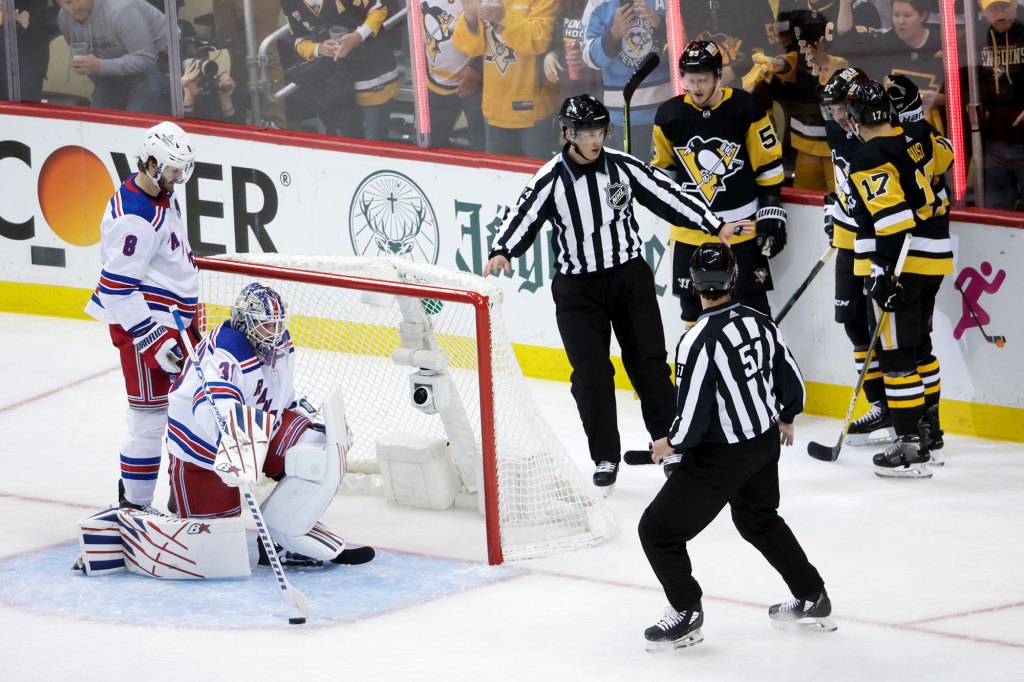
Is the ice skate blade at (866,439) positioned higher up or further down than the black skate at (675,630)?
higher up

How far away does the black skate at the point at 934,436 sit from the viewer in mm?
5781

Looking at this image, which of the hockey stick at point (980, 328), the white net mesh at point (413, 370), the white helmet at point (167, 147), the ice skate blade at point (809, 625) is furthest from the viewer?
the hockey stick at point (980, 328)

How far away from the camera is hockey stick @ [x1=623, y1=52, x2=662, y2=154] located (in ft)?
21.1

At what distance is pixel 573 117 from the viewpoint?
17.6ft

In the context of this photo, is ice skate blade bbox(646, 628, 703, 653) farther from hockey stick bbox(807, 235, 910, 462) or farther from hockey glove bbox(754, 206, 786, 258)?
hockey glove bbox(754, 206, 786, 258)

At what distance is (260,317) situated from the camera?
4746 mm

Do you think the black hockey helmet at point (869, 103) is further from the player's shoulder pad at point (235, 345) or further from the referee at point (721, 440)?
the player's shoulder pad at point (235, 345)

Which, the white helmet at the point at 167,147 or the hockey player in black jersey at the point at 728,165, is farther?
the hockey player in black jersey at the point at 728,165

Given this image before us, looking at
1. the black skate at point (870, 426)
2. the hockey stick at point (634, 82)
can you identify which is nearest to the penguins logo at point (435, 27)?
the hockey stick at point (634, 82)

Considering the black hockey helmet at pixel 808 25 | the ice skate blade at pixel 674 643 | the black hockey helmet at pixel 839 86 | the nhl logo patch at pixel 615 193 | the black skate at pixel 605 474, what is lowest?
the ice skate blade at pixel 674 643

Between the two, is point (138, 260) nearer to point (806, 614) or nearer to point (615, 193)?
point (615, 193)

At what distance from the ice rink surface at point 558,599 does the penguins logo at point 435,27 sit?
82.6 inches

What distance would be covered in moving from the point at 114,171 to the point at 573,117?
10.5ft

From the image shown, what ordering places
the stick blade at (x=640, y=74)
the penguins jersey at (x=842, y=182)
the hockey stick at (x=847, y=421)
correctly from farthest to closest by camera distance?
the stick blade at (x=640, y=74)
the penguins jersey at (x=842, y=182)
the hockey stick at (x=847, y=421)
